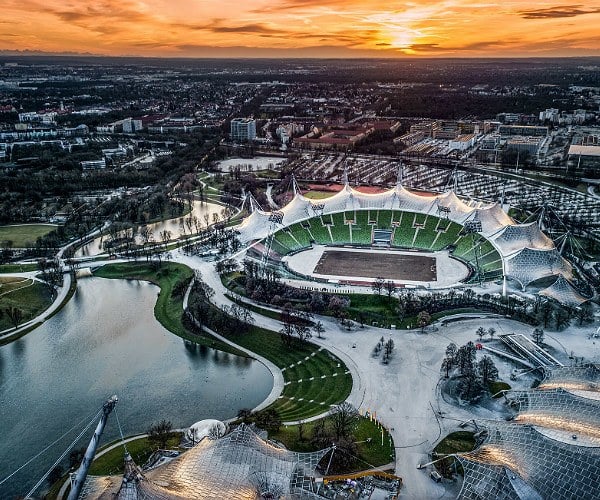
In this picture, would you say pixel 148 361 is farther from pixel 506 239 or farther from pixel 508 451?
pixel 506 239

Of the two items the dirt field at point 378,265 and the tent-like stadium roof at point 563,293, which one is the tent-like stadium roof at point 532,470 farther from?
the dirt field at point 378,265

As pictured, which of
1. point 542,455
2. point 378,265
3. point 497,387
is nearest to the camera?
point 542,455

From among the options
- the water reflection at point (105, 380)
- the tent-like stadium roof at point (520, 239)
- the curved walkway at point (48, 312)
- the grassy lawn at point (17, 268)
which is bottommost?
the water reflection at point (105, 380)

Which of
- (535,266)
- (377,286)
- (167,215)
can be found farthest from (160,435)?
(167,215)

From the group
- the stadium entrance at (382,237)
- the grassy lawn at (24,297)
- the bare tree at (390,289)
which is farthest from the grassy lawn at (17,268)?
the stadium entrance at (382,237)

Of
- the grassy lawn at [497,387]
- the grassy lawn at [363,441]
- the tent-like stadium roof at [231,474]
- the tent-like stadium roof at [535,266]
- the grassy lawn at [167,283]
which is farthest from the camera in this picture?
the tent-like stadium roof at [535,266]

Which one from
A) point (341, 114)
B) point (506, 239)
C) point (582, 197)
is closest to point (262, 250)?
point (506, 239)

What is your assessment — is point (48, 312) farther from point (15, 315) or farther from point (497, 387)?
point (497, 387)

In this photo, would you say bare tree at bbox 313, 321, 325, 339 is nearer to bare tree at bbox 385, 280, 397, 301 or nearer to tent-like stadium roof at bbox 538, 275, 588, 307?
bare tree at bbox 385, 280, 397, 301
